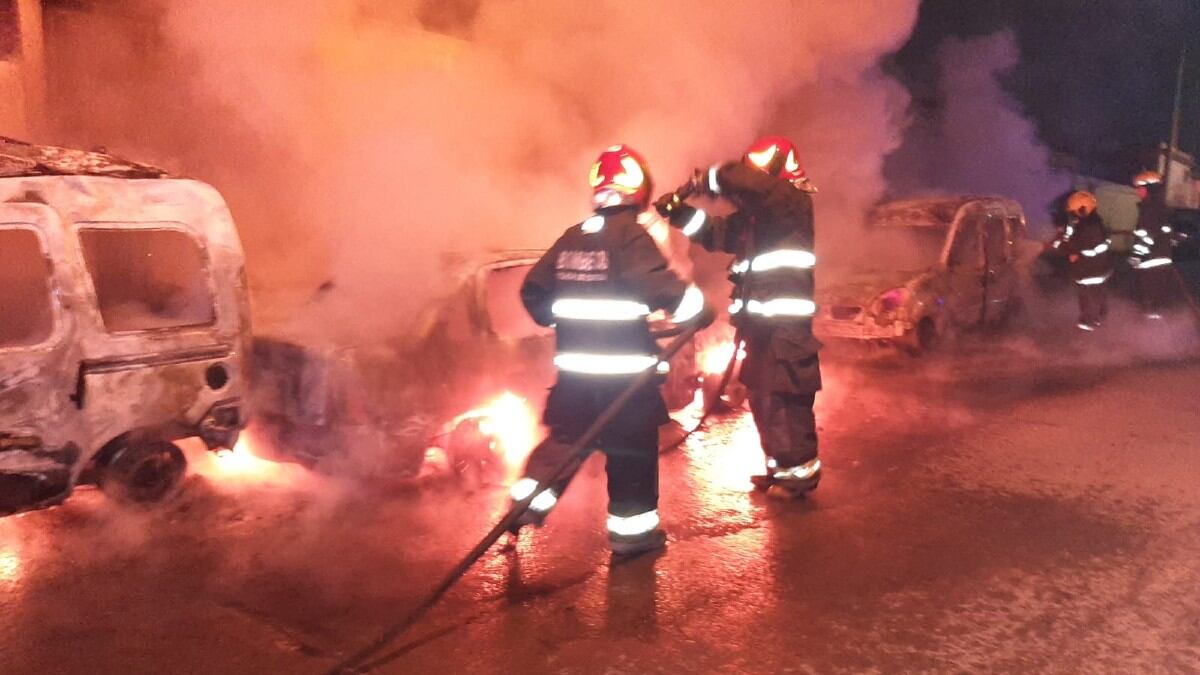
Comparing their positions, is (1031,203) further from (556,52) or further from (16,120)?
(16,120)

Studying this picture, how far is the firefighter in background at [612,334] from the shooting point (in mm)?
4207

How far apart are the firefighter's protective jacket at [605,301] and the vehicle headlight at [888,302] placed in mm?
5242

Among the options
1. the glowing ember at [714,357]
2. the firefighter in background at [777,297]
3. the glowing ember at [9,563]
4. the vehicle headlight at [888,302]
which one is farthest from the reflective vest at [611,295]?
the vehicle headlight at [888,302]

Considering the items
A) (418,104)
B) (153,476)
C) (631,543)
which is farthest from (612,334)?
(418,104)

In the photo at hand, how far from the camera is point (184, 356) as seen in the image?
195 inches

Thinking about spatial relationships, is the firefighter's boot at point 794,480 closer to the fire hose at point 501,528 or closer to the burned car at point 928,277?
the fire hose at point 501,528

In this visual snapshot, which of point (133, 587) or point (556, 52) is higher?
point (556, 52)

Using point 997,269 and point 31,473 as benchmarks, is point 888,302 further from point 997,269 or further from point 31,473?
point 31,473

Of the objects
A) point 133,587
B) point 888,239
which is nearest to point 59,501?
point 133,587

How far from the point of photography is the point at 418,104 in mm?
8555

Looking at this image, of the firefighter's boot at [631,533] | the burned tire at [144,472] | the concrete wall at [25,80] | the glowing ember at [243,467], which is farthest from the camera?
the concrete wall at [25,80]

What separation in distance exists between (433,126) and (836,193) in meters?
5.49

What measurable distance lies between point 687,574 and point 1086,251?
322 inches

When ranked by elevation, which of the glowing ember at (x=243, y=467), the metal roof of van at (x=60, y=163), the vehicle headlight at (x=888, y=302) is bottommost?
the glowing ember at (x=243, y=467)
